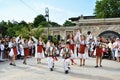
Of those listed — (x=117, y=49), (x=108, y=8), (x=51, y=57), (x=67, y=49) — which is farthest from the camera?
(x=108, y=8)

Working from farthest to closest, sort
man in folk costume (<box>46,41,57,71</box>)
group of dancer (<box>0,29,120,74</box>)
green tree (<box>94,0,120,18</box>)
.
Result: green tree (<box>94,0,120,18</box>) → man in folk costume (<box>46,41,57,71</box>) → group of dancer (<box>0,29,120,74</box>)

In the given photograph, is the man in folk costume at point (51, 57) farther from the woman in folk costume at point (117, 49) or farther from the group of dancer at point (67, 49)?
the woman in folk costume at point (117, 49)

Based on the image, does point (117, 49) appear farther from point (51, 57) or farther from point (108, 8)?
point (108, 8)

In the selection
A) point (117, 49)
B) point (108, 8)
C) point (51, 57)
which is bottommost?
point (51, 57)

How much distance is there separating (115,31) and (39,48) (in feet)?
52.8

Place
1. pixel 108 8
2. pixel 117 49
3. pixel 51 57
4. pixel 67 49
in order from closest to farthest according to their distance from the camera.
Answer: pixel 67 49, pixel 51 57, pixel 117 49, pixel 108 8

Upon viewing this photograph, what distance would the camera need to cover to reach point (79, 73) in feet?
46.8

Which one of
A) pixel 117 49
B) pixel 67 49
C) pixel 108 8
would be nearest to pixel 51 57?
pixel 67 49

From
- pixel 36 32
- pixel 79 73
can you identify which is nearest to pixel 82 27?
pixel 36 32

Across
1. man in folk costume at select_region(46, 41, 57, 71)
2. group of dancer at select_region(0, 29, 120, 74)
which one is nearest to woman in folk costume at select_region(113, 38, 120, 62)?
group of dancer at select_region(0, 29, 120, 74)

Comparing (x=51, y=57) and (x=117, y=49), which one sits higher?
(x=117, y=49)

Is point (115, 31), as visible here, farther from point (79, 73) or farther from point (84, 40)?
point (79, 73)

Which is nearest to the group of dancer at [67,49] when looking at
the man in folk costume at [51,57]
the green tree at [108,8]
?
the man in folk costume at [51,57]

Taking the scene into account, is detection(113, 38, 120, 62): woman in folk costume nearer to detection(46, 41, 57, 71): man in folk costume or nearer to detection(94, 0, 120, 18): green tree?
detection(46, 41, 57, 71): man in folk costume
